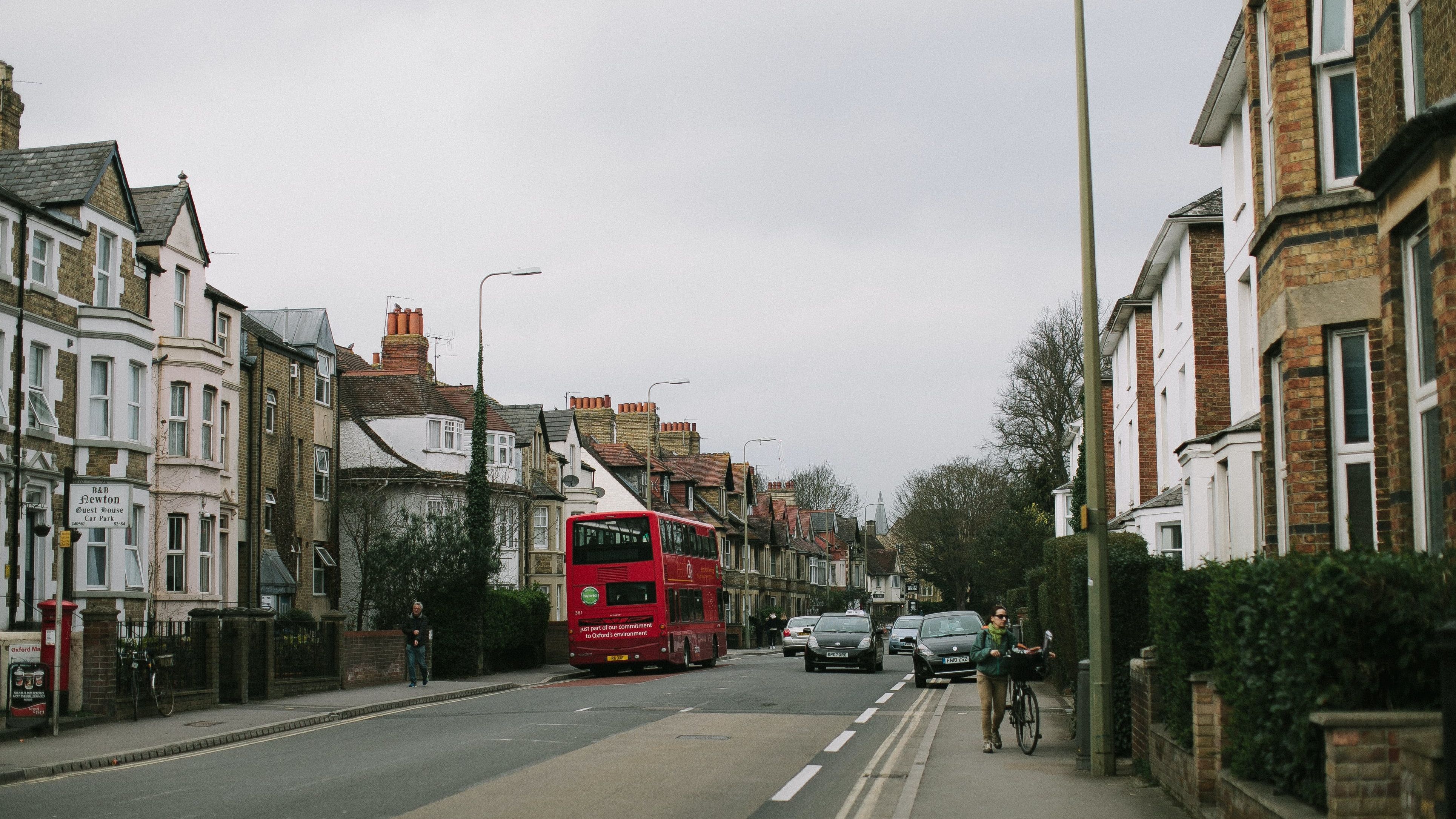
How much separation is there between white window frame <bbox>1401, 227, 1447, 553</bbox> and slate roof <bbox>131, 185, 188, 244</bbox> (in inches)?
1094

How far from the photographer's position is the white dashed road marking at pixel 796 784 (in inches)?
463

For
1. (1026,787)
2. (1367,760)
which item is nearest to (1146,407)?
(1026,787)

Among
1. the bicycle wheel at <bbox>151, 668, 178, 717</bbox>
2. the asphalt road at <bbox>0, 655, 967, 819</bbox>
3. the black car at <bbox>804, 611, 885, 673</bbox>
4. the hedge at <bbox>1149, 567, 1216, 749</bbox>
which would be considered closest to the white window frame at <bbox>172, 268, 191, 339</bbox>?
the bicycle wheel at <bbox>151, 668, 178, 717</bbox>

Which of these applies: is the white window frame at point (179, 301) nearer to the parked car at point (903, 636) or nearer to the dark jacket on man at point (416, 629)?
the dark jacket on man at point (416, 629)

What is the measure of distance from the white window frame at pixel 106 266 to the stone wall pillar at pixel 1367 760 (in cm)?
2736

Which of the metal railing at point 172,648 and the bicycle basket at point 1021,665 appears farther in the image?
the metal railing at point 172,648

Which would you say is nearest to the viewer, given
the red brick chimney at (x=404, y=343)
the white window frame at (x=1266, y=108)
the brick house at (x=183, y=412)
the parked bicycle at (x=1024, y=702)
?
the white window frame at (x=1266, y=108)

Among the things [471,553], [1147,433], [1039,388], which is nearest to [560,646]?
[471,553]

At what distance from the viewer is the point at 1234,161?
20.7 m

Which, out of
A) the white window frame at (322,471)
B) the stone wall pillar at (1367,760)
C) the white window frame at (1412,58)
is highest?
the white window frame at (1412,58)

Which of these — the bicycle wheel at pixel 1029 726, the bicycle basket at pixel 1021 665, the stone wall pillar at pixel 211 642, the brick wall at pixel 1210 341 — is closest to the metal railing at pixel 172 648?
the stone wall pillar at pixel 211 642

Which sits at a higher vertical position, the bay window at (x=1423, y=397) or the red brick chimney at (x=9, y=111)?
the red brick chimney at (x=9, y=111)

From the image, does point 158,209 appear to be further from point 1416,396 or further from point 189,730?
point 1416,396

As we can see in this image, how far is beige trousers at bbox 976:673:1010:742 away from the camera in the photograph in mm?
15562
